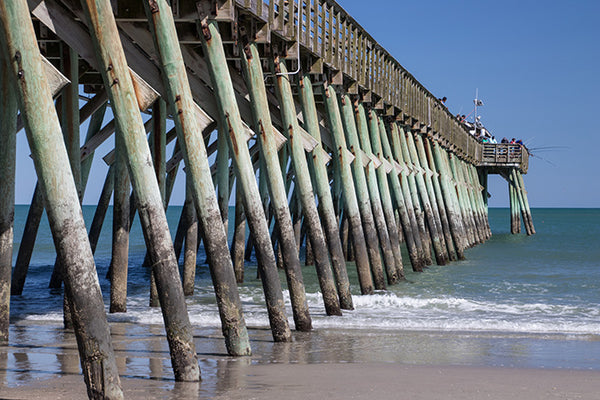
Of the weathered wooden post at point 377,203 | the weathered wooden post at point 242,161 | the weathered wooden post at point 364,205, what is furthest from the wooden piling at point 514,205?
the weathered wooden post at point 242,161

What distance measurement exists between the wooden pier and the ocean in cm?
49

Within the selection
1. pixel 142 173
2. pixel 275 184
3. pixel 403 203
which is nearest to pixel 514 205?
pixel 403 203

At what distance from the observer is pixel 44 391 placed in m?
6.41

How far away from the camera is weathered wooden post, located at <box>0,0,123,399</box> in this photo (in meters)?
5.48

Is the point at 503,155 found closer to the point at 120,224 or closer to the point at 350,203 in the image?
the point at 350,203

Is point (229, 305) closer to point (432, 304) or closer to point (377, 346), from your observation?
point (377, 346)

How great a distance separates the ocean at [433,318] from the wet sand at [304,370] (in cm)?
5

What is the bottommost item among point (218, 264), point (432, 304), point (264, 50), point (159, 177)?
point (432, 304)

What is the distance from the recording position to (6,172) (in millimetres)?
8141

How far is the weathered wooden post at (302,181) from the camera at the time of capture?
10.8m

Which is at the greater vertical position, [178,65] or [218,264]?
[178,65]

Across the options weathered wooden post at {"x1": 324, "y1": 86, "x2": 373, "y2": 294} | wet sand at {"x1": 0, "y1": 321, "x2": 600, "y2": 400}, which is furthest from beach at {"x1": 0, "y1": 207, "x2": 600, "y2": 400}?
weathered wooden post at {"x1": 324, "y1": 86, "x2": 373, "y2": 294}

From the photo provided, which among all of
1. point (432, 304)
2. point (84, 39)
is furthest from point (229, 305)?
point (432, 304)

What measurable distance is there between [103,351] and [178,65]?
2.99m
